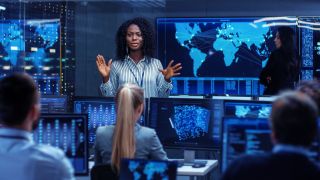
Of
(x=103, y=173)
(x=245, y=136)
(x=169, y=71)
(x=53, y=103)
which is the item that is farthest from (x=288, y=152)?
(x=169, y=71)

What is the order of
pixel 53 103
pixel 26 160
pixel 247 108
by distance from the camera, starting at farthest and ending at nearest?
pixel 53 103 < pixel 247 108 < pixel 26 160

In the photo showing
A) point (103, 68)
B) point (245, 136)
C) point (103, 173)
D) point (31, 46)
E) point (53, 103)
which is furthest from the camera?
point (31, 46)

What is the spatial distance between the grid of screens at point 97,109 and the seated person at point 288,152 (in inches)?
100

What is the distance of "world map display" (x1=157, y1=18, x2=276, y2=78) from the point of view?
768 centimetres

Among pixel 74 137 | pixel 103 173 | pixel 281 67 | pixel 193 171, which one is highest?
pixel 281 67

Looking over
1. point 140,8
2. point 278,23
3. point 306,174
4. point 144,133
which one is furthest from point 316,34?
point 306,174

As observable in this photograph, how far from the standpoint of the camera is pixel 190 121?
15.4 feet

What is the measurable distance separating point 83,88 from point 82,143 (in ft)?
15.5

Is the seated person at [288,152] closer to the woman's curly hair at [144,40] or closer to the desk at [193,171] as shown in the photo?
the desk at [193,171]

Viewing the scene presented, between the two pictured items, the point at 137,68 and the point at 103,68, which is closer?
the point at 103,68

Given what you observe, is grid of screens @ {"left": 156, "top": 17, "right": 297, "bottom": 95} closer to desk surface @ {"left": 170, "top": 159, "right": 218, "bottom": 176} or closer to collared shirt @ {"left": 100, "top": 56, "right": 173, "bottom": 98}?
collared shirt @ {"left": 100, "top": 56, "right": 173, "bottom": 98}

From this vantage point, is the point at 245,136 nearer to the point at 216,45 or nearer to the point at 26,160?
the point at 26,160

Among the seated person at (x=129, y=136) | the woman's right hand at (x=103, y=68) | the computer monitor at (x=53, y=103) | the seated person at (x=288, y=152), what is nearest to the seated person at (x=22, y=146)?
the seated person at (x=288, y=152)

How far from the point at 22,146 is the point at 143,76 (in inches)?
130
